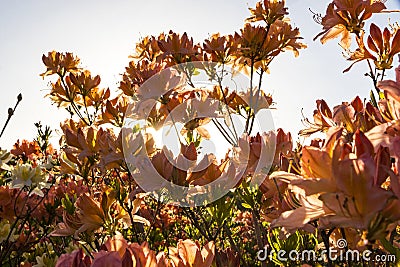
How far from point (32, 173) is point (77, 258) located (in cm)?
207

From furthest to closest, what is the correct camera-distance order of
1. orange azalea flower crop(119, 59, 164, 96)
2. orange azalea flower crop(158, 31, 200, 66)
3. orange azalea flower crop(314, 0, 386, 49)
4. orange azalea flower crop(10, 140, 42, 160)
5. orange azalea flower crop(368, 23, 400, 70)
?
orange azalea flower crop(10, 140, 42, 160), orange azalea flower crop(158, 31, 200, 66), orange azalea flower crop(119, 59, 164, 96), orange azalea flower crop(314, 0, 386, 49), orange azalea flower crop(368, 23, 400, 70)

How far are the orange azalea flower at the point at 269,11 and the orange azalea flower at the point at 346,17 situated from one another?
106 cm

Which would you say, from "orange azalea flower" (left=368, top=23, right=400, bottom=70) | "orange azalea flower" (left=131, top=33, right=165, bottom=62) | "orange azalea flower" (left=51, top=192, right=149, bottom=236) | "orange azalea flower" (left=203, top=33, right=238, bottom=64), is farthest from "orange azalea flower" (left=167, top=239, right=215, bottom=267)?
"orange azalea flower" (left=131, top=33, right=165, bottom=62)

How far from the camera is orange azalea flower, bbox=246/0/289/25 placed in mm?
3334

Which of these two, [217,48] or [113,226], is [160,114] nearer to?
[217,48]

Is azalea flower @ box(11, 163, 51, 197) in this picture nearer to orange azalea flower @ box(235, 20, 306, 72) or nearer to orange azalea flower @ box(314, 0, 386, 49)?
orange azalea flower @ box(235, 20, 306, 72)

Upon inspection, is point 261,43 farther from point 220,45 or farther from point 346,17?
point 346,17

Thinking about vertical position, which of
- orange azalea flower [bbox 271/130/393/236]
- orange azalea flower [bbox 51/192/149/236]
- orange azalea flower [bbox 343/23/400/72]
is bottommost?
orange azalea flower [bbox 51/192/149/236]

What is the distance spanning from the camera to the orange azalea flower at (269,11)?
3334 millimetres

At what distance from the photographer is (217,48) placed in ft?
9.82

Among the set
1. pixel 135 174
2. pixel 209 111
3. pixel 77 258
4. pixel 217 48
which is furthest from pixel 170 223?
pixel 77 258

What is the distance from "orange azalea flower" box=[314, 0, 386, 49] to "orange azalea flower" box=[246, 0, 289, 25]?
106cm

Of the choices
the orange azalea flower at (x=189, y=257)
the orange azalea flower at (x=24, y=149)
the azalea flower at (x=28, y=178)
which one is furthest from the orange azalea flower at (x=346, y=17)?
the orange azalea flower at (x=24, y=149)

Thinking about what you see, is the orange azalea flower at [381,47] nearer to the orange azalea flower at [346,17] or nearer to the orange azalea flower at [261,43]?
the orange azalea flower at [346,17]
